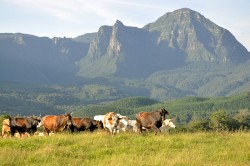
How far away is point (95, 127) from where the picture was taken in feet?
89.3

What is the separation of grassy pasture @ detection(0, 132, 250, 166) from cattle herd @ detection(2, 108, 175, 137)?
279 cm

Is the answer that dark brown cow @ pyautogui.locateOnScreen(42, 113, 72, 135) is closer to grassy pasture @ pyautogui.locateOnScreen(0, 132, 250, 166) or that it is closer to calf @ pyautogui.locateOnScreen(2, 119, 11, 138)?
calf @ pyautogui.locateOnScreen(2, 119, 11, 138)

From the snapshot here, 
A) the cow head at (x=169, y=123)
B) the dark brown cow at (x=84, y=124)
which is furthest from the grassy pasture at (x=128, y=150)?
the cow head at (x=169, y=123)

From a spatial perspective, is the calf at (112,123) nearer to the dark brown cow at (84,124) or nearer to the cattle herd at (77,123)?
the cattle herd at (77,123)

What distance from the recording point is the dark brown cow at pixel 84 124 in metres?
25.5

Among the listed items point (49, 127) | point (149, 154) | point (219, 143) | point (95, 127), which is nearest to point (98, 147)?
point (149, 154)

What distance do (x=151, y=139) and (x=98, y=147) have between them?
2811 millimetres

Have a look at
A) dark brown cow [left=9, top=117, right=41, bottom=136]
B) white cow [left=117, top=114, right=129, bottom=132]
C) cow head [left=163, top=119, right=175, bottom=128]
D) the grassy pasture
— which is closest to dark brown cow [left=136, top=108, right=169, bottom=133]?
the grassy pasture

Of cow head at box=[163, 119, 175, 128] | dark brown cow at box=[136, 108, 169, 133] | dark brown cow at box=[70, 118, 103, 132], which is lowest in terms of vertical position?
cow head at box=[163, 119, 175, 128]

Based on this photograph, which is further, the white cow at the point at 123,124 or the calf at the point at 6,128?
the white cow at the point at 123,124

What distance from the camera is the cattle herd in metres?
23.1

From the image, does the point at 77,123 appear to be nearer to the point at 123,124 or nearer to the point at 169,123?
the point at 123,124

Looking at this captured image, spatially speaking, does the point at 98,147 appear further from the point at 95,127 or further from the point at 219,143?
the point at 95,127

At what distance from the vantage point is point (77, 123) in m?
25.8
